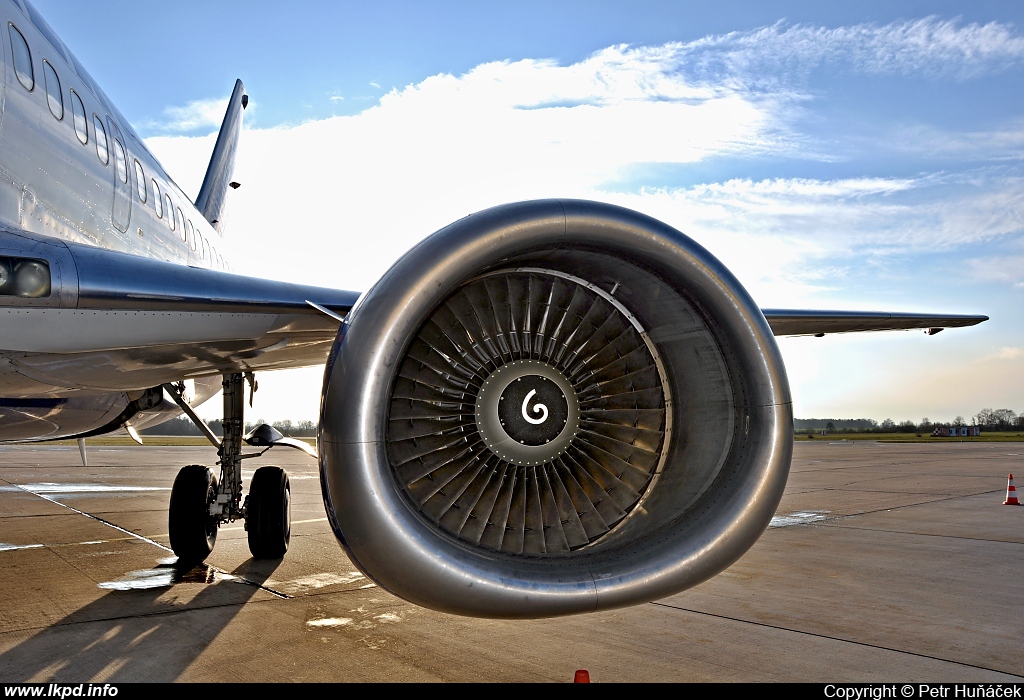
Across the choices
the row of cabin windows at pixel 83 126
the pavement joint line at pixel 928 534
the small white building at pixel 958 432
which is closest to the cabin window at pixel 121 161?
the row of cabin windows at pixel 83 126

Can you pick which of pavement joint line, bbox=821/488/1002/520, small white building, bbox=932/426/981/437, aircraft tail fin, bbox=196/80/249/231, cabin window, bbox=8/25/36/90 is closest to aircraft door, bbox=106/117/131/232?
cabin window, bbox=8/25/36/90

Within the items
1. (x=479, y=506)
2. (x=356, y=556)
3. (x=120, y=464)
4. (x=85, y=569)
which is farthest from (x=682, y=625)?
(x=120, y=464)

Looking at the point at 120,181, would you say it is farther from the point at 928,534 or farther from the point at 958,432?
the point at 958,432

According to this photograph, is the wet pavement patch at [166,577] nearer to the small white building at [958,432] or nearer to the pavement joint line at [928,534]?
the pavement joint line at [928,534]

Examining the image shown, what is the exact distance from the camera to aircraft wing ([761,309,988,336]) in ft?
14.1

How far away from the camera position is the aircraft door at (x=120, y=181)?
461cm

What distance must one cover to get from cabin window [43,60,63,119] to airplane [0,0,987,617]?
2 centimetres

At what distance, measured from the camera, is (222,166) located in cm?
1088

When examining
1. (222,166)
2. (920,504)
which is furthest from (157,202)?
(920,504)

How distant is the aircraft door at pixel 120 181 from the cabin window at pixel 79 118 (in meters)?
0.40

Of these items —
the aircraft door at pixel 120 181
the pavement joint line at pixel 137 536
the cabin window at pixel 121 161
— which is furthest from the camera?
the pavement joint line at pixel 137 536

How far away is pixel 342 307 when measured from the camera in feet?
11.2
